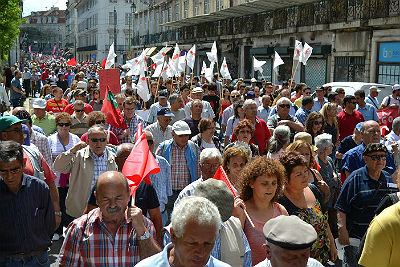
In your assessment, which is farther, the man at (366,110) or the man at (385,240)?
the man at (366,110)

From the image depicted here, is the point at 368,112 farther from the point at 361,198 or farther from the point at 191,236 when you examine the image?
the point at 191,236

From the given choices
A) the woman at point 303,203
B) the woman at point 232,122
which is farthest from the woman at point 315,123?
the woman at point 303,203

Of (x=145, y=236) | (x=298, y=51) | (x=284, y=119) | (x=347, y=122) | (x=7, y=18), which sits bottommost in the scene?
(x=145, y=236)

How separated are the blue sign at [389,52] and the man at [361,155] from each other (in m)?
16.0

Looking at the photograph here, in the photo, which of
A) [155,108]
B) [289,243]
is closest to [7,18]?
[155,108]

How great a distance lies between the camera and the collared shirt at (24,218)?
387 cm

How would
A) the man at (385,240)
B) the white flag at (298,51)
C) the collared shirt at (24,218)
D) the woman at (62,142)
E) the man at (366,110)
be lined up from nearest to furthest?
1. the man at (385,240)
2. the collared shirt at (24,218)
3. the woman at (62,142)
4. the man at (366,110)
5. the white flag at (298,51)

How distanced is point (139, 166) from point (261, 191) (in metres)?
1.03

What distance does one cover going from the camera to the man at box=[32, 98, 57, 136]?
8039mm

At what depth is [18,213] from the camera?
3.90 metres

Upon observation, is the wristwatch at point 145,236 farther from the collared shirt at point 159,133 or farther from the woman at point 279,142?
the collared shirt at point 159,133

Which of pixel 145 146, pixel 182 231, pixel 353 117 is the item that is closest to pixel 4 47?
pixel 353 117

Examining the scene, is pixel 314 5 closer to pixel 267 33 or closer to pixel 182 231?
pixel 267 33

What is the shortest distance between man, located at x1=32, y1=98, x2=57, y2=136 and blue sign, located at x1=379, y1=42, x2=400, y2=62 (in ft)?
54.6
